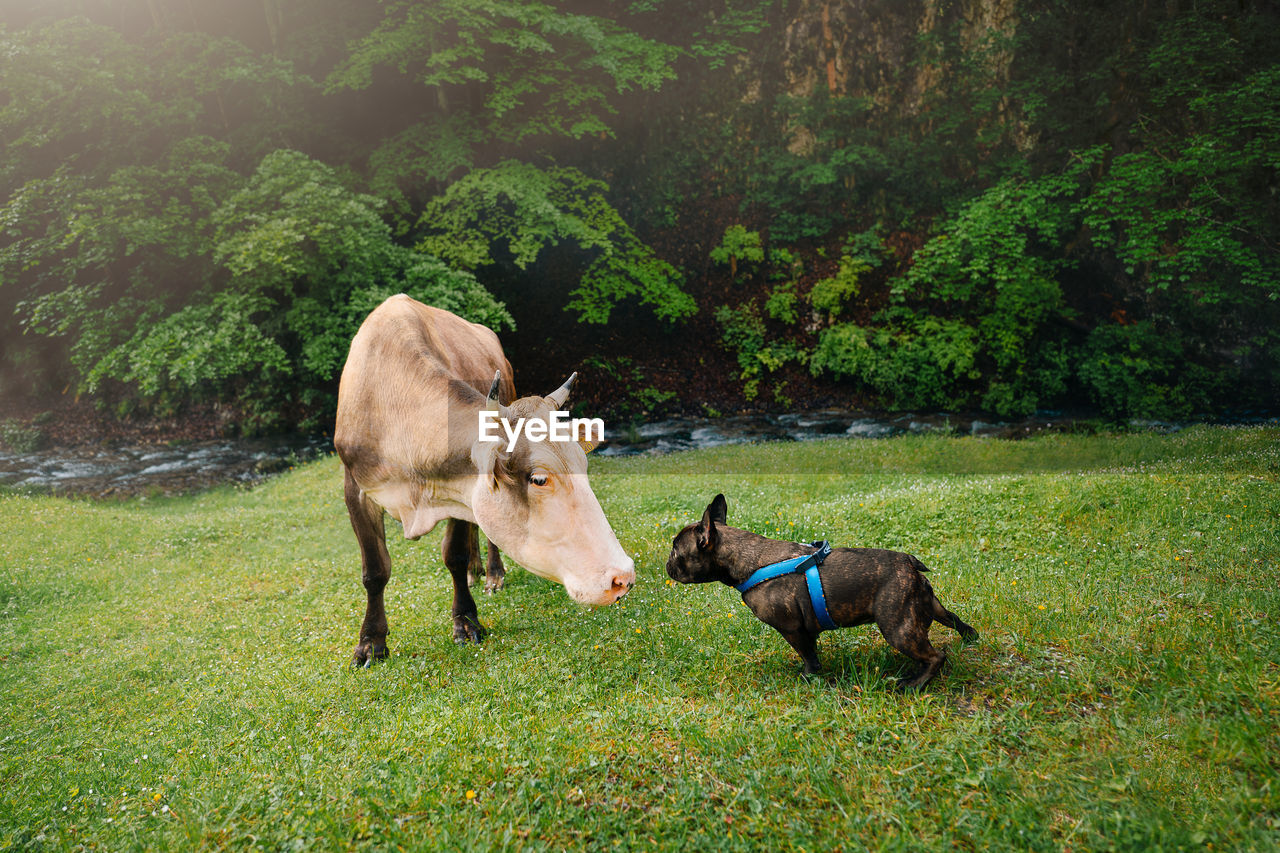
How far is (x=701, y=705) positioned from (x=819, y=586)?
1112 mm

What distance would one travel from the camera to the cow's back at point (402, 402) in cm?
490

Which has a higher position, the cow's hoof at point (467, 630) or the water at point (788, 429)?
the cow's hoof at point (467, 630)

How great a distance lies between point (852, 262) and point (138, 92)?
70.7 feet

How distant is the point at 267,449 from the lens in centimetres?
1984

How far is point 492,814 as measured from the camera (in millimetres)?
3467

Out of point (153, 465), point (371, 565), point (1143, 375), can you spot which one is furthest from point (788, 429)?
point (153, 465)

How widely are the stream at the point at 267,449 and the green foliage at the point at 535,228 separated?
4741 mm

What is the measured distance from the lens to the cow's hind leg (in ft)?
19.0

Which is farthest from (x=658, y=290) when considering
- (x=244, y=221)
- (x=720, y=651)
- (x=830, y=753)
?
(x=830, y=753)

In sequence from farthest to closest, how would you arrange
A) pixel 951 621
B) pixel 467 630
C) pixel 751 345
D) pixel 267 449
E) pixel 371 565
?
pixel 751 345 → pixel 267 449 → pixel 467 630 → pixel 371 565 → pixel 951 621

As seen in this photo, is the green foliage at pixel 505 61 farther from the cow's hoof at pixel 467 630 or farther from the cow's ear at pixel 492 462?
the cow's ear at pixel 492 462

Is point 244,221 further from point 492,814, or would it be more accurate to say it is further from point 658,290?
point 492,814

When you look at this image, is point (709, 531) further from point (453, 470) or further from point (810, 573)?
point (453, 470)

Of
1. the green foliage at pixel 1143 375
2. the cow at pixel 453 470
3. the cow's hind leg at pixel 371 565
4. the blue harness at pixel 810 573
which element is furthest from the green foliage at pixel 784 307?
the blue harness at pixel 810 573
